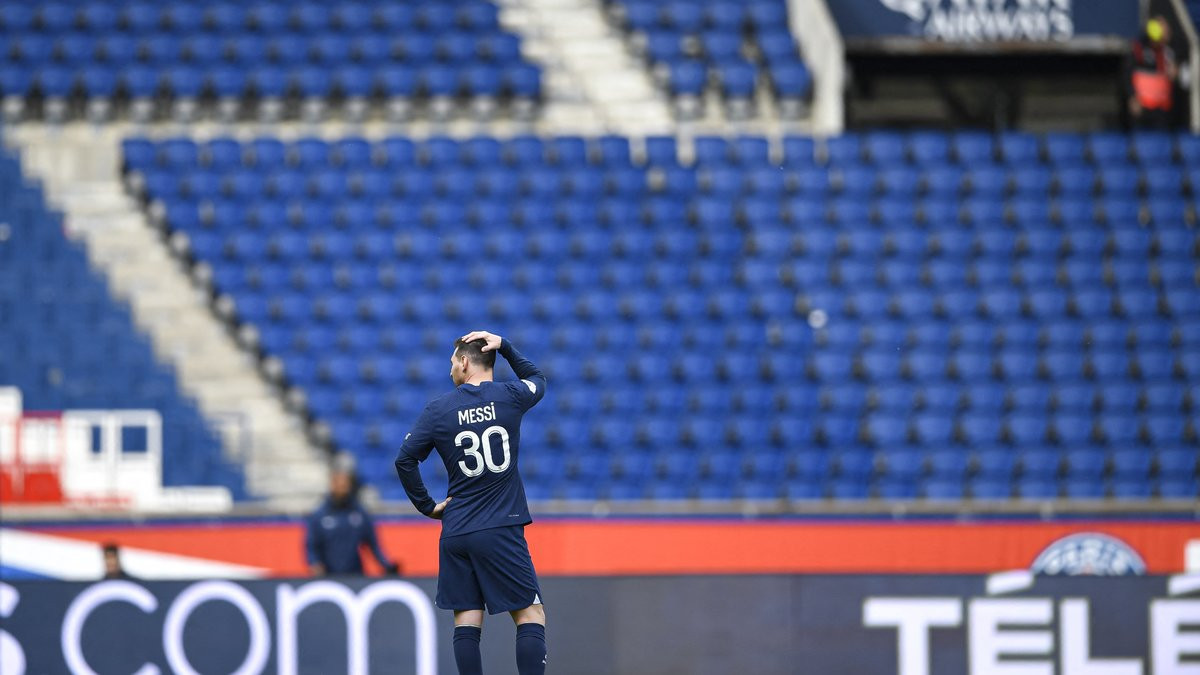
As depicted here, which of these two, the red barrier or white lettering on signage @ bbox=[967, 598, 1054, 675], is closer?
white lettering on signage @ bbox=[967, 598, 1054, 675]

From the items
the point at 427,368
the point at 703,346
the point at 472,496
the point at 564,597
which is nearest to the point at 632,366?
the point at 703,346

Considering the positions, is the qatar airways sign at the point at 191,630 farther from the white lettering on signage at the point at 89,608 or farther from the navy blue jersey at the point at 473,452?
the navy blue jersey at the point at 473,452

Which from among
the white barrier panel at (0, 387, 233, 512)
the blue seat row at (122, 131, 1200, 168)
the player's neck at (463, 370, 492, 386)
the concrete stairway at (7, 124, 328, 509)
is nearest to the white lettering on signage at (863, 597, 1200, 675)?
the player's neck at (463, 370, 492, 386)

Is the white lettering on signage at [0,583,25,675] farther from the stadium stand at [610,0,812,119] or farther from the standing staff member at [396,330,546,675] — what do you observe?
the stadium stand at [610,0,812,119]

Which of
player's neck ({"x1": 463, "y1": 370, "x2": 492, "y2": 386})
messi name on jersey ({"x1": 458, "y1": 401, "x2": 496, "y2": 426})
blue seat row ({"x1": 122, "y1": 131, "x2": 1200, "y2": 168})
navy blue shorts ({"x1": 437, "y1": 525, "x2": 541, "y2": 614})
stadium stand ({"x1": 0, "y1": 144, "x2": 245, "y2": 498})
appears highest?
blue seat row ({"x1": 122, "y1": 131, "x2": 1200, "y2": 168})

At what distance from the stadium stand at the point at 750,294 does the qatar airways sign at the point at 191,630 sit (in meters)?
5.80

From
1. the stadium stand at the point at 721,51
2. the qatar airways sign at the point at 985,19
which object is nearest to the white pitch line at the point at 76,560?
the stadium stand at the point at 721,51

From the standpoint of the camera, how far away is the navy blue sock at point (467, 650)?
740cm

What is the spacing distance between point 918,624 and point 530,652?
8.35ft

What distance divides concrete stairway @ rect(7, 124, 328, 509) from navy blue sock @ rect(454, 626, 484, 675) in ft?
23.2

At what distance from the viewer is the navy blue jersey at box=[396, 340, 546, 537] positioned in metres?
7.32

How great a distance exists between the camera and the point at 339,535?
11.8 metres

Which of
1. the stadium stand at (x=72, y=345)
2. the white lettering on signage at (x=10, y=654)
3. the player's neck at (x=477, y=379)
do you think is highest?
the stadium stand at (x=72, y=345)

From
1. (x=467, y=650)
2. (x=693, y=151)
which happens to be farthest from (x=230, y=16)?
(x=467, y=650)
